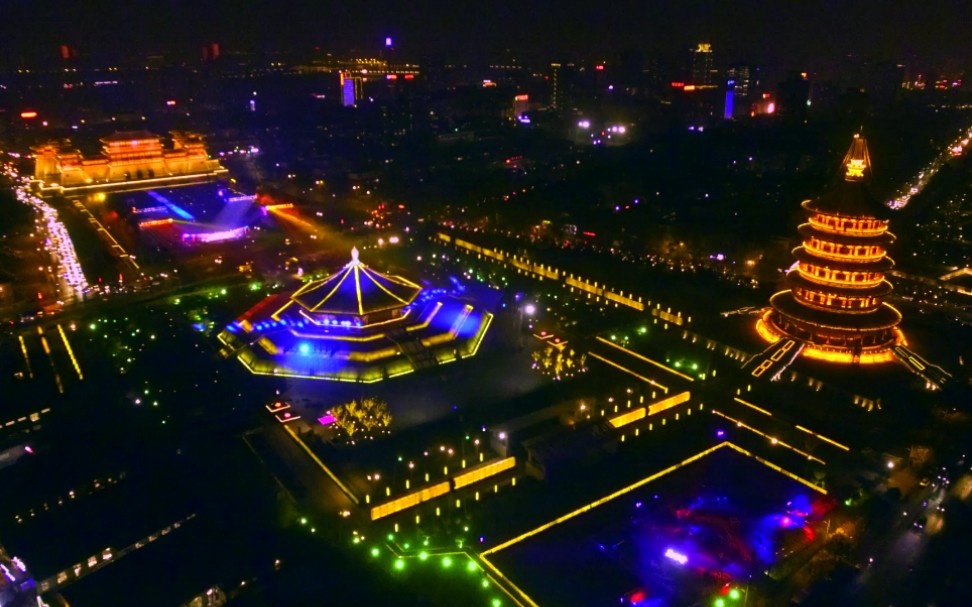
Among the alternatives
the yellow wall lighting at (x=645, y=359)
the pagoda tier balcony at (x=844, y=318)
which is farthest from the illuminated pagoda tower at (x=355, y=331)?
the pagoda tier balcony at (x=844, y=318)

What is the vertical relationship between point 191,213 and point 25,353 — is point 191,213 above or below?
above

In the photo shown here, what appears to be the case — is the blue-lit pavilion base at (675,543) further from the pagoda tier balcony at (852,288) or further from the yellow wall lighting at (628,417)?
the pagoda tier balcony at (852,288)

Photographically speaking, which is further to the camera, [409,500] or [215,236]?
[215,236]

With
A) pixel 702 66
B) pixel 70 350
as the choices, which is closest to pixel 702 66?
pixel 702 66

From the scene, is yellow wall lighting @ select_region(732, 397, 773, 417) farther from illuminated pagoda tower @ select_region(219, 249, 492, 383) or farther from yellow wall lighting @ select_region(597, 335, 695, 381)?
illuminated pagoda tower @ select_region(219, 249, 492, 383)

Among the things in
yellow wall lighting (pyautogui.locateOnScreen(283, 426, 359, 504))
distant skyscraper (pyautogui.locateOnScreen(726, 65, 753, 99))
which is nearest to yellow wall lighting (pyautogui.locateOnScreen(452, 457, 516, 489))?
yellow wall lighting (pyautogui.locateOnScreen(283, 426, 359, 504))

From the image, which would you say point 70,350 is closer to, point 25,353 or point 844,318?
point 25,353

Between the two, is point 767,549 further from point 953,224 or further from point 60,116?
point 60,116
